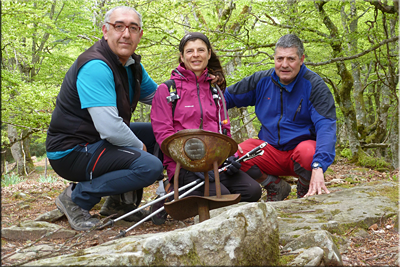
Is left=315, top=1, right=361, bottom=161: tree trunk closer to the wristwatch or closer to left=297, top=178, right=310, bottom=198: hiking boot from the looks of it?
left=297, top=178, right=310, bottom=198: hiking boot

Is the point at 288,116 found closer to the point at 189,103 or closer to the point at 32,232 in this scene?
the point at 189,103

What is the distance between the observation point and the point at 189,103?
11.9ft

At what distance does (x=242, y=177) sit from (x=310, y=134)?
1.09 metres

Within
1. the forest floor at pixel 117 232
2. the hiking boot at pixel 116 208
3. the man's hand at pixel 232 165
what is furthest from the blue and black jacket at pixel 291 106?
the hiking boot at pixel 116 208

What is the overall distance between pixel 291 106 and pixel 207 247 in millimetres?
2792

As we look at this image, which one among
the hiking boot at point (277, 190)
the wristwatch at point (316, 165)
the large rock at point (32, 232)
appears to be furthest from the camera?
the hiking boot at point (277, 190)

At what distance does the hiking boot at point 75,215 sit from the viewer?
3244 mm

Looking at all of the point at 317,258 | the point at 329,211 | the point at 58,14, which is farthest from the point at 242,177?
the point at 58,14

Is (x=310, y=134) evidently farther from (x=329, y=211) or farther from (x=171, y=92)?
(x=171, y=92)

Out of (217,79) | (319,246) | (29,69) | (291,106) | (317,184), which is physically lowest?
(319,246)

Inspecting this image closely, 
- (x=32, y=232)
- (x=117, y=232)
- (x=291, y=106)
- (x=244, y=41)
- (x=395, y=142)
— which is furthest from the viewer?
(x=395, y=142)

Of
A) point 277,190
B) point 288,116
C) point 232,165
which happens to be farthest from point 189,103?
point 277,190

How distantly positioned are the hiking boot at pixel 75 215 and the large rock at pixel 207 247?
138 centimetres

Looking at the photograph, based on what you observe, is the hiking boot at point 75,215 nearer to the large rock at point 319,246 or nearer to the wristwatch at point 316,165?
the large rock at point 319,246
